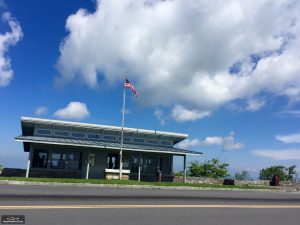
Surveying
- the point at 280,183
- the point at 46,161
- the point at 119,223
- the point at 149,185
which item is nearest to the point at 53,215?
the point at 119,223

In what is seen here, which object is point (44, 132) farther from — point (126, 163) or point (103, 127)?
point (126, 163)

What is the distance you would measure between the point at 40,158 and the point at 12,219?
24.6m

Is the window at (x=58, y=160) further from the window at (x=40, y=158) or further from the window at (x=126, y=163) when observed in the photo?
the window at (x=126, y=163)

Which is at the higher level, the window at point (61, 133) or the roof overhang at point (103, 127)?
the roof overhang at point (103, 127)

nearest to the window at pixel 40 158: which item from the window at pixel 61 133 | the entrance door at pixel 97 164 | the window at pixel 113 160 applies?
the window at pixel 61 133

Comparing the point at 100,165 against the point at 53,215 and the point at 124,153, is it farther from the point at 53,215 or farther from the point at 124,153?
the point at 53,215

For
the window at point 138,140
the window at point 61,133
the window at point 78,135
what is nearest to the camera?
the window at point 61,133

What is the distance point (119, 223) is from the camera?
7.69 metres

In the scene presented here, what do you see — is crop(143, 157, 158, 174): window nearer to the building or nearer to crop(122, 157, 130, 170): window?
the building

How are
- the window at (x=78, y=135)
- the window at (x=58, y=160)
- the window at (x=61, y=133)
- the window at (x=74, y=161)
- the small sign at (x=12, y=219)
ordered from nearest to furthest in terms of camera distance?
1. the small sign at (x=12, y=219)
2. the window at (x=58, y=160)
3. the window at (x=74, y=161)
4. the window at (x=61, y=133)
5. the window at (x=78, y=135)

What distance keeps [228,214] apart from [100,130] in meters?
24.1

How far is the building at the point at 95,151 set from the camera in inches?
1192

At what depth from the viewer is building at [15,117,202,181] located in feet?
99.3

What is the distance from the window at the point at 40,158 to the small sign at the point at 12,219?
949 inches
